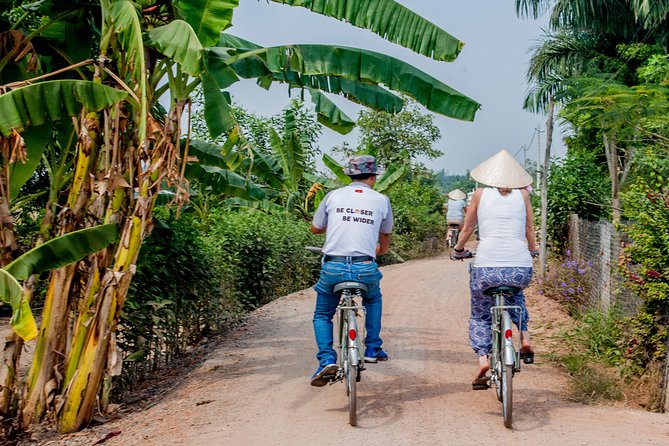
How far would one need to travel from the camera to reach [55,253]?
652cm

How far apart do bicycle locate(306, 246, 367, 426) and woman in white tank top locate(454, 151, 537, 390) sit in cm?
101

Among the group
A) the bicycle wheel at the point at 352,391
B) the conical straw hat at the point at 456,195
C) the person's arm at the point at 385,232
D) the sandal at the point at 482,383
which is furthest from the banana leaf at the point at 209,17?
the conical straw hat at the point at 456,195

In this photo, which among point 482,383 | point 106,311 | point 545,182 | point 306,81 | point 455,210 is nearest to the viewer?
point 482,383

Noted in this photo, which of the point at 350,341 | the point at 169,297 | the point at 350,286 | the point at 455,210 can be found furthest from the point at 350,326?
the point at 455,210

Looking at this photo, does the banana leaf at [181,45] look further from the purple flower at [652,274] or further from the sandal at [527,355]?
the purple flower at [652,274]

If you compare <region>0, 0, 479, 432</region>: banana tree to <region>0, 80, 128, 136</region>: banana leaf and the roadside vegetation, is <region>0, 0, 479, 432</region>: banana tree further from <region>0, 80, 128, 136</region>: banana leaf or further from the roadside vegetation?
the roadside vegetation

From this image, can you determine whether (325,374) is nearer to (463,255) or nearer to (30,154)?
(463,255)

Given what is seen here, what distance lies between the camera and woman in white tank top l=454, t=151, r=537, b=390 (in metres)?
6.53

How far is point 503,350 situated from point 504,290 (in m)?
0.55

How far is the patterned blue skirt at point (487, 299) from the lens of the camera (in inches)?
256

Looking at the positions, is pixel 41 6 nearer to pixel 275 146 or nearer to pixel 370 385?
pixel 370 385

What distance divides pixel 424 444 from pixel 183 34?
12.4ft

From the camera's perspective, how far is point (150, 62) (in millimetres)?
7539

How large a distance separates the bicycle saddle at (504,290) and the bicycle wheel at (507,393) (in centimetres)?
67
